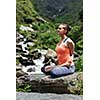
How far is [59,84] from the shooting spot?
1854 mm

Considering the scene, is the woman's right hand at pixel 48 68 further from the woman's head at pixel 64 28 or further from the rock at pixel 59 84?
the woman's head at pixel 64 28

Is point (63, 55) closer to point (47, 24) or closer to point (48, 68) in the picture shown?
point (48, 68)

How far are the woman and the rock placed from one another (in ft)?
0.13

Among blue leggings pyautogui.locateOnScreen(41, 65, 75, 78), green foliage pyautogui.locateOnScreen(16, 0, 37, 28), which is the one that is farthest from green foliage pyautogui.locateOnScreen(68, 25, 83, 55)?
green foliage pyautogui.locateOnScreen(16, 0, 37, 28)

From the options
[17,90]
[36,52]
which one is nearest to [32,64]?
[36,52]

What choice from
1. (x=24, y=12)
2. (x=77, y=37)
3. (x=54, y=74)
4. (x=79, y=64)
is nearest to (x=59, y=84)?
(x=54, y=74)

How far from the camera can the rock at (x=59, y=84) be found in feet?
5.98

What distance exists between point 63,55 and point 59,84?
0.64 feet

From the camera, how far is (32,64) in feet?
6.25

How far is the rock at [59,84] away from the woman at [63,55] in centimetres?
4
